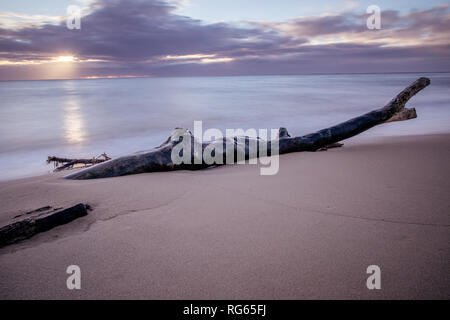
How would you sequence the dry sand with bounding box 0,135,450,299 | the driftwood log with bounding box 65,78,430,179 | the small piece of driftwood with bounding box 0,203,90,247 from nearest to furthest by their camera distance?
the dry sand with bounding box 0,135,450,299, the small piece of driftwood with bounding box 0,203,90,247, the driftwood log with bounding box 65,78,430,179

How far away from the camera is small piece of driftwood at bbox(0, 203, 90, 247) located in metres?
1.57

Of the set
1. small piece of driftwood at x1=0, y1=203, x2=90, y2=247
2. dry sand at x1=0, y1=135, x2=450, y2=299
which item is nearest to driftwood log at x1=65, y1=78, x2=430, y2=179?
dry sand at x1=0, y1=135, x2=450, y2=299

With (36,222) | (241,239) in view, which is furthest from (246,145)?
(36,222)

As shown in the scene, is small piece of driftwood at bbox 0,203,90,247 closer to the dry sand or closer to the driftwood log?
the dry sand

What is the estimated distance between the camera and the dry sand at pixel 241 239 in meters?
1.22

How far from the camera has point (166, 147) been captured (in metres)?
3.39

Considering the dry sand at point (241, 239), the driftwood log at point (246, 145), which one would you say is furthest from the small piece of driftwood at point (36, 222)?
the driftwood log at point (246, 145)

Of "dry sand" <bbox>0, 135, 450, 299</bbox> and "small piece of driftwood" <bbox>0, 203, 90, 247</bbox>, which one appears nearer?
"dry sand" <bbox>0, 135, 450, 299</bbox>

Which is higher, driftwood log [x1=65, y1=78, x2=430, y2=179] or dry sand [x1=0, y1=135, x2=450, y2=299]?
driftwood log [x1=65, y1=78, x2=430, y2=179]

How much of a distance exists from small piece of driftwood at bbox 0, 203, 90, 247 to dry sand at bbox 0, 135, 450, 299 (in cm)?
5

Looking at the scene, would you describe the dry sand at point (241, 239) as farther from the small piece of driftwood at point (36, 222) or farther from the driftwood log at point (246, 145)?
the driftwood log at point (246, 145)

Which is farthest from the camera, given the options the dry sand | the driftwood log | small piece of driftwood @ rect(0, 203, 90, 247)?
Result: the driftwood log

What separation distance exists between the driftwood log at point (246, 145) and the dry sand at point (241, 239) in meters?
0.36
